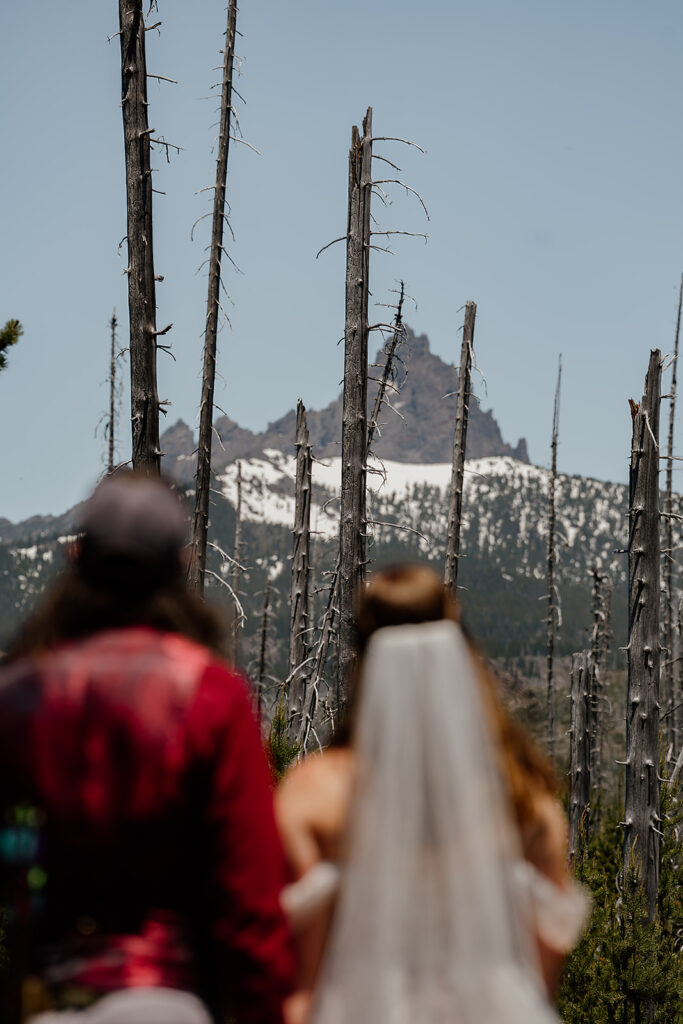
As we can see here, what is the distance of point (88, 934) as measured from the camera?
2.00 metres

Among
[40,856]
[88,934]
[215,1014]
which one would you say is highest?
[40,856]

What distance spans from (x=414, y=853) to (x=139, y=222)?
6484 millimetres

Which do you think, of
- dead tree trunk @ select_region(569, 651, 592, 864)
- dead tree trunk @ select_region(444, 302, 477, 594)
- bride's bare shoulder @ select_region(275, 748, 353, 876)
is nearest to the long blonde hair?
bride's bare shoulder @ select_region(275, 748, 353, 876)

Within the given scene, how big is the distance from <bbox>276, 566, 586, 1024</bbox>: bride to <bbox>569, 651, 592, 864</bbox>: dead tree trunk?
17066mm

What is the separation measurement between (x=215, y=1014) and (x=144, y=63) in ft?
23.5

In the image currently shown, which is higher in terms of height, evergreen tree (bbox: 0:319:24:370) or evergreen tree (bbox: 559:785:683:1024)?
evergreen tree (bbox: 0:319:24:370)

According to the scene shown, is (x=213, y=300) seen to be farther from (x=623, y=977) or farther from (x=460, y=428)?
(x=623, y=977)

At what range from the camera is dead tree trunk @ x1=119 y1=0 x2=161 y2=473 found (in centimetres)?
767

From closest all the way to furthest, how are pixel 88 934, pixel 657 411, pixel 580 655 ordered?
pixel 88 934 < pixel 657 411 < pixel 580 655

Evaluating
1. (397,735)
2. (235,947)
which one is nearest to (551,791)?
(397,735)

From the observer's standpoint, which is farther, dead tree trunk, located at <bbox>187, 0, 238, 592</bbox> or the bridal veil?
dead tree trunk, located at <bbox>187, 0, 238, 592</bbox>

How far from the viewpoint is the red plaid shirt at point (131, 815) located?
1.98 metres

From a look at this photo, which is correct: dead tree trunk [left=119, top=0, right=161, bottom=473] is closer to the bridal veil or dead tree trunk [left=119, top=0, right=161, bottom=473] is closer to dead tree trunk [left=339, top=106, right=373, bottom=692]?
dead tree trunk [left=339, top=106, right=373, bottom=692]

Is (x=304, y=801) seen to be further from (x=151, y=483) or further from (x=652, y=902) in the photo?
(x=652, y=902)
